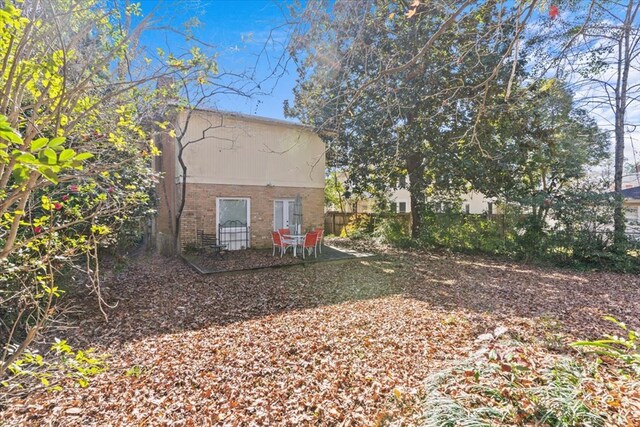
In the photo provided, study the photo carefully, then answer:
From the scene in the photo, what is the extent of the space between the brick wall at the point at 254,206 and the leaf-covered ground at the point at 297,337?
283cm

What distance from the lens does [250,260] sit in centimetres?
939

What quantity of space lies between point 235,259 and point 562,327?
8195mm

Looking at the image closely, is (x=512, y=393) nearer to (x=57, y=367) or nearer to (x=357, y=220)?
(x=57, y=367)

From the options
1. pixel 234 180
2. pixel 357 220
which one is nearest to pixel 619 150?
pixel 357 220

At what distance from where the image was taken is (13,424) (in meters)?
2.54

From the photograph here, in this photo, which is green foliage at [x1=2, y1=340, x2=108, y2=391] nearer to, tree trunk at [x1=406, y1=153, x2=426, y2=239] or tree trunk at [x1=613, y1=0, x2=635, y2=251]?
tree trunk at [x1=406, y1=153, x2=426, y2=239]

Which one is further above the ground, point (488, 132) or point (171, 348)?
point (488, 132)

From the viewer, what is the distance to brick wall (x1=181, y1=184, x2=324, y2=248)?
401 inches

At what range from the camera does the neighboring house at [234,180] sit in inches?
402

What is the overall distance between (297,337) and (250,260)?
5704mm

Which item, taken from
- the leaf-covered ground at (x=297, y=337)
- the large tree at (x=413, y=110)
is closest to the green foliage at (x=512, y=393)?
the leaf-covered ground at (x=297, y=337)

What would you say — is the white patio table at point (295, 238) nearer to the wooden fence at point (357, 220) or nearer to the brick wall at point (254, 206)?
the brick wall at point (254, 206)

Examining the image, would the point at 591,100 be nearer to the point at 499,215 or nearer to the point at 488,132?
the point at 488,132

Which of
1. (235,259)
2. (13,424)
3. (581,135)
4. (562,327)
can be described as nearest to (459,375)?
(562,327)
